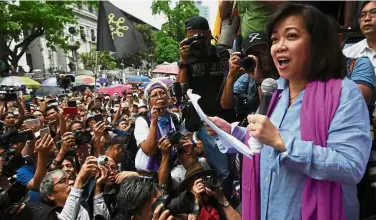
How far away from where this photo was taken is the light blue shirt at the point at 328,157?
47.4 inches

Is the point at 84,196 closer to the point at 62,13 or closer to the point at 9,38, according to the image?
the point at 62,13

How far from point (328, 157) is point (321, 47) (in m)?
0.43

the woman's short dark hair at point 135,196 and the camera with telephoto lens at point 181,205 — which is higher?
the camera with telephoto lens at point 181,205

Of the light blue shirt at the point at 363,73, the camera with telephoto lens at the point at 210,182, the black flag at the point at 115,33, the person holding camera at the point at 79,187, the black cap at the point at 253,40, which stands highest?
the black flag at the point at 115,33

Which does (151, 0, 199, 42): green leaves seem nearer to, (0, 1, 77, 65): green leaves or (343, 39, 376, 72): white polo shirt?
(0, 1, 77, 65): green leaves

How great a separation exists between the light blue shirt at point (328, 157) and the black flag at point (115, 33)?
557 cm

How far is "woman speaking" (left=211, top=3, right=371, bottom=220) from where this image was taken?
47.8 inches

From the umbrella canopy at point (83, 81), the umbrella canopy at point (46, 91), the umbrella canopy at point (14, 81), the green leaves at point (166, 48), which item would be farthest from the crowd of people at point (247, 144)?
the green leaves at point (166, 48)

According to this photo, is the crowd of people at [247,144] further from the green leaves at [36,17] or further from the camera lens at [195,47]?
the green leaves at [36,17]

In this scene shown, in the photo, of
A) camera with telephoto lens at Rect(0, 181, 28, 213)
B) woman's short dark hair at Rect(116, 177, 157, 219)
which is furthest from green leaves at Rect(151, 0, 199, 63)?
camera with telephoto lens at Rect(0, 181, 28, 213)

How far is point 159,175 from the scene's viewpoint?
284cm

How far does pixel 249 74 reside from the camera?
2.45m

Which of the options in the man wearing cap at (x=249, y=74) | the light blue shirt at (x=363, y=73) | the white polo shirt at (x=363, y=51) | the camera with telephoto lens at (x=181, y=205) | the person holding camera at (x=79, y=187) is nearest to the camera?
the light blue shirt at (x=363, y=73)

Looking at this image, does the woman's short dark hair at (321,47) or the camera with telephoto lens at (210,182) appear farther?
the camera with telephoto lens at (210,182)
